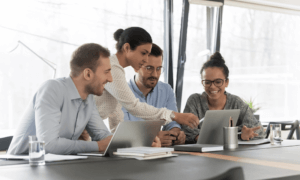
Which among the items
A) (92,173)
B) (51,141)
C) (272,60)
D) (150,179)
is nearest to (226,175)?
(150,179)

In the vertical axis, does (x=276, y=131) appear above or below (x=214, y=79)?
below

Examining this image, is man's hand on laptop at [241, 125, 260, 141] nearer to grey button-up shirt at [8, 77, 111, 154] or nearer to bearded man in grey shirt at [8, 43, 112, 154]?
bearded man in grey shirt at [8, 43, 112, 154]

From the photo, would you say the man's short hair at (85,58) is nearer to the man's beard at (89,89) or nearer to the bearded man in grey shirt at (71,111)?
the bearded man in grey shirt at (71,111)

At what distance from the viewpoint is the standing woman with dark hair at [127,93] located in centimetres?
266

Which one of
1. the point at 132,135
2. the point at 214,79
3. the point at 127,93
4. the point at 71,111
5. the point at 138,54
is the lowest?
the point at 132,135

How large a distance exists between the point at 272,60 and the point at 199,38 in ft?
5.20

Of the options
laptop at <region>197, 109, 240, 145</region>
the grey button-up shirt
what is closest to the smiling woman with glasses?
laptop at <region>197, 109, 240, 145</region>

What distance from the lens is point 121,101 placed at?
2.68 metres

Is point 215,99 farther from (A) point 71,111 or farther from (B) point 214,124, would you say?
(A) point 71,111

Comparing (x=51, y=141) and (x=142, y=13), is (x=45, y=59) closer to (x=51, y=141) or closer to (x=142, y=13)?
(x=142, y=13)

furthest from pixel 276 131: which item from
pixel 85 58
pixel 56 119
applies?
pixel 56 119

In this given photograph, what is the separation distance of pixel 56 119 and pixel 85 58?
1.65 ft

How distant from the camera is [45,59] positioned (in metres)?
4.16

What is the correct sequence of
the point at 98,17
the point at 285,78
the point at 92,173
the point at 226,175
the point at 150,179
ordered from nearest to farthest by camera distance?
the point at 226,175, the point at 150,179, the point at 92,173, the point at 98,17, the point at 285,78
